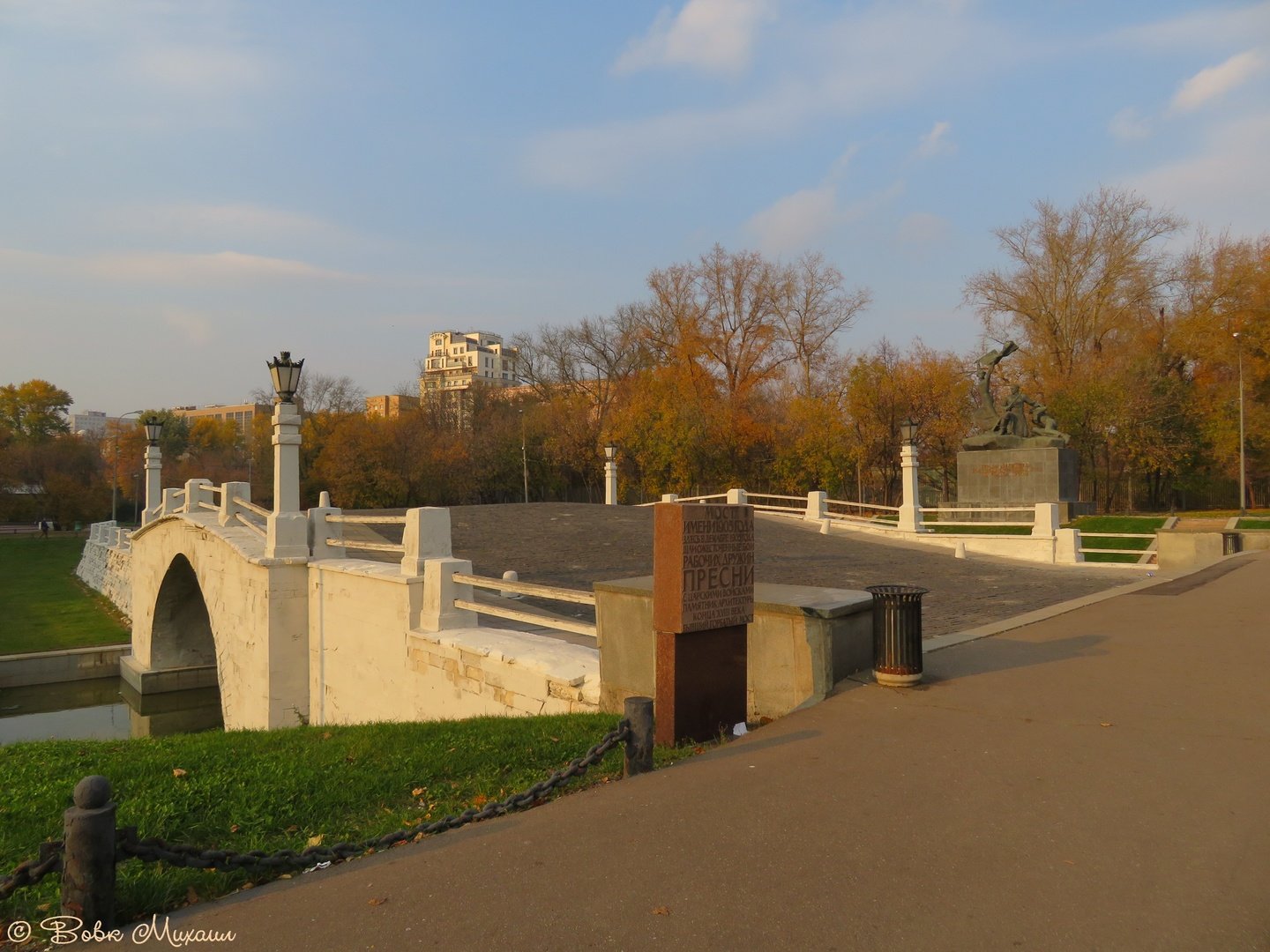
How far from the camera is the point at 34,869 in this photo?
3311 mm

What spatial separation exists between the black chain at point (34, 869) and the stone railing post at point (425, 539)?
21.6ft

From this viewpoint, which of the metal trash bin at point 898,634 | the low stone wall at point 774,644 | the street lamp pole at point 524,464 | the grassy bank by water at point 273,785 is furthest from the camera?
the street lamp pole at point 524,464

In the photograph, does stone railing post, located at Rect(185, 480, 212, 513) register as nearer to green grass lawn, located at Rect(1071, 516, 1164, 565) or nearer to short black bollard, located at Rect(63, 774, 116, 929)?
short black bollard, located at Rect(63, 774, 116, 929)

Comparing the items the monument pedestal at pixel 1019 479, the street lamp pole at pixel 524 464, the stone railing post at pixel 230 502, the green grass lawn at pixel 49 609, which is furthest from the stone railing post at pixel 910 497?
the street lamp pole at pixel 524 464

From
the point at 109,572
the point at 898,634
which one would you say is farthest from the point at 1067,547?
the point at 109,572

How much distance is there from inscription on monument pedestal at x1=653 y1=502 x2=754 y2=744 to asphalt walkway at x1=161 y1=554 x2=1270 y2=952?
0.37 metres

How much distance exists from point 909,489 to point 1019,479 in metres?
4.91

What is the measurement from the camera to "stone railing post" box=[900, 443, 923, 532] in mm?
22672

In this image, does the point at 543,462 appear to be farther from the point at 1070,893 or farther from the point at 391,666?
the point at 1070,893

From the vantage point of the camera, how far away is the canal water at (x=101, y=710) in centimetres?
1898

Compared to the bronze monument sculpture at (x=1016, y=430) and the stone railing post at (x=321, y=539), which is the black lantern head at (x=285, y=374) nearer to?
the stone railing post at (x=321, y=539)

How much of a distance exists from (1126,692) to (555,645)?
500cm

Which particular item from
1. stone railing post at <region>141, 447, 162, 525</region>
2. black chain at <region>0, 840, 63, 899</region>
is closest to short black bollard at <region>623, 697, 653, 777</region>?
black chain at <region>0, 840, 63, 899</region>

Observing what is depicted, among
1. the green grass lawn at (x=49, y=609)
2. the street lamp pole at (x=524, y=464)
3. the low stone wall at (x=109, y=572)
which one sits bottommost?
the green grass lawn at (x=49, y=609)
